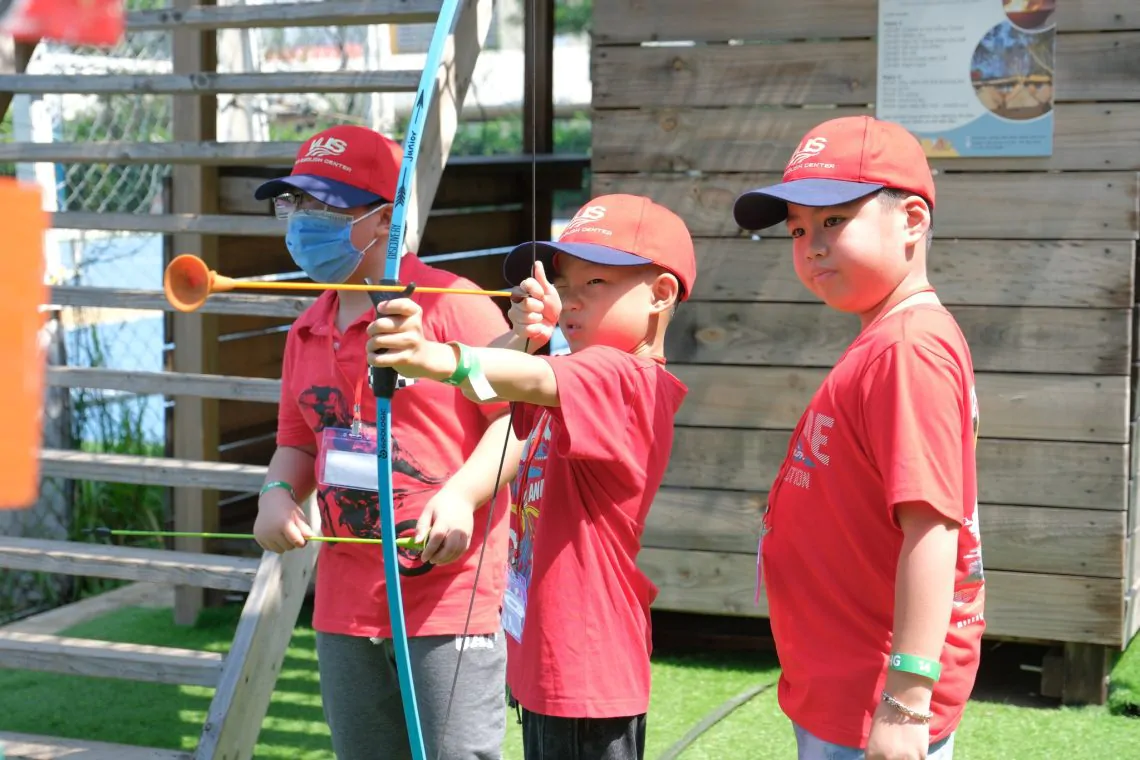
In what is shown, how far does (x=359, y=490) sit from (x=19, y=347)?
129cm

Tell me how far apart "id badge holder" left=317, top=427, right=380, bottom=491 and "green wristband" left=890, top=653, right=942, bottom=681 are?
3.45ft

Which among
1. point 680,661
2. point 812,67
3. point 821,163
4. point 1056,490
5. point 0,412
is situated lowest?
point 680,661

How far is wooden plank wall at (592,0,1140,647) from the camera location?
3865 millimetres

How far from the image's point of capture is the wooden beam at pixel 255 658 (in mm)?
3246

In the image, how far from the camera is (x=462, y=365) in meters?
1.81

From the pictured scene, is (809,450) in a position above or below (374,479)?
above

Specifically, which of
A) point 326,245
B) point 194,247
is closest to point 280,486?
point 326,245

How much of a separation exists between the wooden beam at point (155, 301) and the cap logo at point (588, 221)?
4.90 ft

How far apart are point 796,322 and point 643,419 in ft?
6.93

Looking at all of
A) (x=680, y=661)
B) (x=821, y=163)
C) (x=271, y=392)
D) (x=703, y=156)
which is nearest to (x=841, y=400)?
(x=821, y=163)

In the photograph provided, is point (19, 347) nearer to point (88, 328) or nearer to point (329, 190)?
point (329, 190)

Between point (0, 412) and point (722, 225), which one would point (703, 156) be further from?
point (0, 412)

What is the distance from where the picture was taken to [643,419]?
2.13 meters

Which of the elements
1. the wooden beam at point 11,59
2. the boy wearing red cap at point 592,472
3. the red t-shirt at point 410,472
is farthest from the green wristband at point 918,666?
the wooden beam at point 11,59
